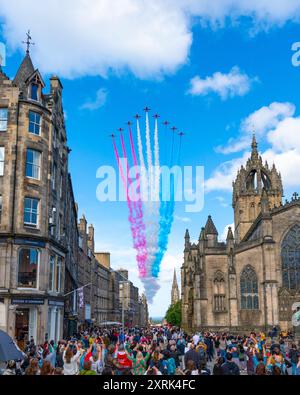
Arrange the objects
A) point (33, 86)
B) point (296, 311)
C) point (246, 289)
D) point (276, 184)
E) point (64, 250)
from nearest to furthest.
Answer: point (33, 86)
point (64, 250)
point (296, 311)
point (246, 289)
point (276, 184)

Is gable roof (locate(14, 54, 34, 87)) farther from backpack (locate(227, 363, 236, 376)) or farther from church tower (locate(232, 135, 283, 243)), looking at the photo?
church tower (locate(232, 135, 283, 243))

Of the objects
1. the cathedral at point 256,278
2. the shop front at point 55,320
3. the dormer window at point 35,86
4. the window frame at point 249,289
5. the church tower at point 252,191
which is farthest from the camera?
the church tower at point 252,191

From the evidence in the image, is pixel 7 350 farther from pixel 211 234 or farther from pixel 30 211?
pixel 211 234

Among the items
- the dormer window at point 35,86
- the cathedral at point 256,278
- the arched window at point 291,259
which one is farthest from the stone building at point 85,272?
the dormer window at point 35,86

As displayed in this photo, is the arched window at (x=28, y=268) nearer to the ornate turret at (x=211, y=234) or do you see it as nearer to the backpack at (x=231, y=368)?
the backpack at (x=231, y=368)

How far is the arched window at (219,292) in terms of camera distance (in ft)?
186

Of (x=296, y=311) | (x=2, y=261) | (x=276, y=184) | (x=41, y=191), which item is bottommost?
(x=296, y=311)

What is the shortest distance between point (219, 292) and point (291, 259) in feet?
31.7

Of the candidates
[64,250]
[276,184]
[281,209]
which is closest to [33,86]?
[64,250]

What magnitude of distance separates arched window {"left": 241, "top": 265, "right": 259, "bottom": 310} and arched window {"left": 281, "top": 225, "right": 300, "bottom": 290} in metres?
3.50

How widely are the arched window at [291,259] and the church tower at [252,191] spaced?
93.7ft
